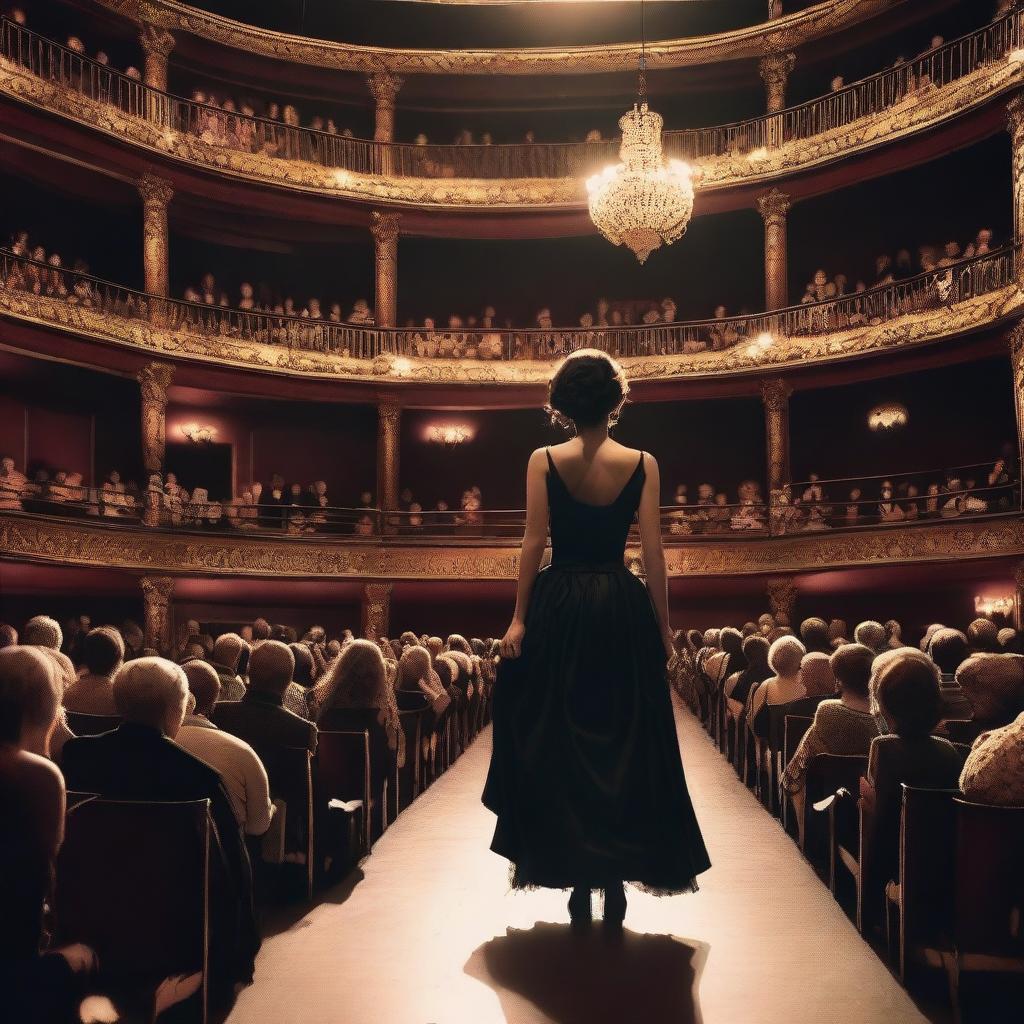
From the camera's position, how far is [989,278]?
57.5 ft

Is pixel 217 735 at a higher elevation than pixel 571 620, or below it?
below

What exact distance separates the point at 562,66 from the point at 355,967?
21.0 metres

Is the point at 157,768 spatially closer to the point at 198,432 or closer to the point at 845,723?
the point at 845,723

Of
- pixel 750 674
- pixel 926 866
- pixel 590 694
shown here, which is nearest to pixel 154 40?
pixel 750 674

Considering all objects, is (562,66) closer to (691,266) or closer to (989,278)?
(691,266)

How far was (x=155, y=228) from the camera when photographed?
19.4 meters

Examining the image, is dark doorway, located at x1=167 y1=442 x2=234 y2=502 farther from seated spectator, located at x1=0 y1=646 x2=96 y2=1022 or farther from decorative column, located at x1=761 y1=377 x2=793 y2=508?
seated spectator, located at x1=0 y1=646 x2=96 y2=1022

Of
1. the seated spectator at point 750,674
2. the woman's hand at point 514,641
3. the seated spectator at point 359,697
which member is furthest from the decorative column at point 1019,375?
the woman's hand at point 514,641

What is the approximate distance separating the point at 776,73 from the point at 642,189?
7016 mm

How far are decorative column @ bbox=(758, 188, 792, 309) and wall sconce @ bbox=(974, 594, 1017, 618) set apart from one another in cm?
600

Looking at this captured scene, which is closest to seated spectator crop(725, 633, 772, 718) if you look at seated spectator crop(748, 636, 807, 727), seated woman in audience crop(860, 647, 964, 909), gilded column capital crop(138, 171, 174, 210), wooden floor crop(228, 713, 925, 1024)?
seated spectator crop(748, 636, 807, 727)

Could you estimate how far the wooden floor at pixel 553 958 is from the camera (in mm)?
3309

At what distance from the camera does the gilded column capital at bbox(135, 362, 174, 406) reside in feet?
62.8

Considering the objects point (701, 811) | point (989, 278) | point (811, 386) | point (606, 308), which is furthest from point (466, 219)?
point (701, 811)
